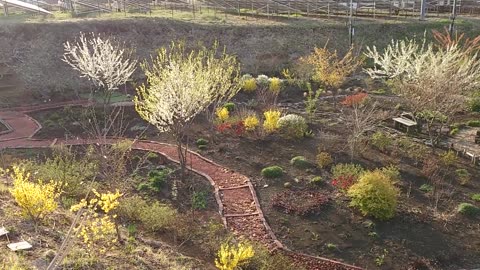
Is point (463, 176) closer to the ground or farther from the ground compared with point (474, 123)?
closer to the ground

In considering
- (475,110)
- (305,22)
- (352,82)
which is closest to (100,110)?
(352,82)

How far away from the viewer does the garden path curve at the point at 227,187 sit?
11.2m

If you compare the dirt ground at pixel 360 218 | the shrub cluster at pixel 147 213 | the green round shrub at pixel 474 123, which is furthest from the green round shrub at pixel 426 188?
the shrub cluster at pixel 147 213

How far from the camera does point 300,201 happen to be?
13.2m

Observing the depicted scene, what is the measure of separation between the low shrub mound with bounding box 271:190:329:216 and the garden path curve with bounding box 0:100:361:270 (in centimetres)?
64

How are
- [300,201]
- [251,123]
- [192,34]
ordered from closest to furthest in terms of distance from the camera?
[300,201] → [251,123] → [192,34]

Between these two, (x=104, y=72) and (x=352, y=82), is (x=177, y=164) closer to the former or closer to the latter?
(x=104, y=72)

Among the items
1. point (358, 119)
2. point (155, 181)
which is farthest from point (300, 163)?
point (155, 181)

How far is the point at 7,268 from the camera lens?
24.9 ft

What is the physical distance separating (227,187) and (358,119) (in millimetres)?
4906

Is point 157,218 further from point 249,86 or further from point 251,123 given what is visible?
point 249,86

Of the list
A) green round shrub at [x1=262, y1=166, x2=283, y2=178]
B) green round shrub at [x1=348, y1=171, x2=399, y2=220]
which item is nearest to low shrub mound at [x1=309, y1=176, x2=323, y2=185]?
green round shrub at [x1=262, y1=166, x2=283, y2=178]

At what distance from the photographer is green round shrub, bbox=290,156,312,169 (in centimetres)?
1524

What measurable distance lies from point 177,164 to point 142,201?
310 cm
